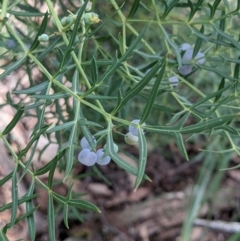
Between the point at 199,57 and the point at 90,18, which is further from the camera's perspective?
the point at 199,57

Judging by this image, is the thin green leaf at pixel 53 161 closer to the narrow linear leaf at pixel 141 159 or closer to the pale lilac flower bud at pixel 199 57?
the narrow linear leaf at pixel 141 159

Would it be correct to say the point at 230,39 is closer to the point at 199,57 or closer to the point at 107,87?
the point at 199,57

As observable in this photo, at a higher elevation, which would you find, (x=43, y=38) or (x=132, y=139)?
(x=43, y=38)

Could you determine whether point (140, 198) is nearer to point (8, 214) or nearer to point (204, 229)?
point (204, 229)

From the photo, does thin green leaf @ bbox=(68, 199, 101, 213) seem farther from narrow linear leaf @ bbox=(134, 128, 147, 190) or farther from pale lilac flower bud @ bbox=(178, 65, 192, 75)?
pale lilac flower bud @ bbox=(178, 65, 192, 75)

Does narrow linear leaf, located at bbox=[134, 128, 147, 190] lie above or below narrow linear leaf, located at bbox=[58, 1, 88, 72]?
below

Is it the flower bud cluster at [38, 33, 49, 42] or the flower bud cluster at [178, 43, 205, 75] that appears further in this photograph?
the flower bud cluster at [178, 43, 205, 75]

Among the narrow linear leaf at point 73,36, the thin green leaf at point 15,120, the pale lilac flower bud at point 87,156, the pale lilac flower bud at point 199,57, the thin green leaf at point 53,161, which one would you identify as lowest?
the pale lilac flower bud at point 199,57

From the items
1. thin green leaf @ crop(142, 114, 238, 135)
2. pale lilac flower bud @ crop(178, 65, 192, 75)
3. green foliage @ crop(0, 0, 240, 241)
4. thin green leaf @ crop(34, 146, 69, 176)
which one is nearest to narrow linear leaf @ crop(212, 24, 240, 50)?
green foliage @ crop(0, 0, 240, 241)

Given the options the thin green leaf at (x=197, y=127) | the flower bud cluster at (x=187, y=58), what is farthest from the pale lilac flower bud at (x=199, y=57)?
the thin green leaf at (x=197, y=127)

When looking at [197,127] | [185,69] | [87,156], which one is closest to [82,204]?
[87,156]

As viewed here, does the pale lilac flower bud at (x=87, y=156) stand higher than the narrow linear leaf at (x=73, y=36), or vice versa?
the narrow linear leaf at (x=73, y=36)
